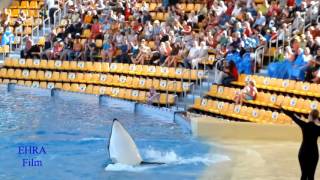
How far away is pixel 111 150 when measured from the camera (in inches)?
431

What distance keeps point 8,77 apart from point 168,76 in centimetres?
574

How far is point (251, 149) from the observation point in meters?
12.6

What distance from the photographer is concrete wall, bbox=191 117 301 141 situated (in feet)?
43.2

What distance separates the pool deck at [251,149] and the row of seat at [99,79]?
3.80 metres

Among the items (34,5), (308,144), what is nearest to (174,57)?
(34,5)

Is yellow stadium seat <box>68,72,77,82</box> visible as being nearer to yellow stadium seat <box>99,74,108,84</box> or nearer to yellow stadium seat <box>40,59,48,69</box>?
yellow stadium seat <box>99,74,108,84</box>

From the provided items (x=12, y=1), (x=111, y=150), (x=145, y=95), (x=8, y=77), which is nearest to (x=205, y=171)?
(x=111, y=150)

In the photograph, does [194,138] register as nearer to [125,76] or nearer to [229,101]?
[229,101]

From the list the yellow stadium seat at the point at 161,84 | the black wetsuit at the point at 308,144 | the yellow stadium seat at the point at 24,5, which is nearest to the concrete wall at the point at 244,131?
the yellow stadium seat at the point at 161,84

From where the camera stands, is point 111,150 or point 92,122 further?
point 92,122

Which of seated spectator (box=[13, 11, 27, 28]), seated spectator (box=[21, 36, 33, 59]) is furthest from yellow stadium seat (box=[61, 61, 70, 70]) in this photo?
seated spectator (box=[13, 11, 27, 28])

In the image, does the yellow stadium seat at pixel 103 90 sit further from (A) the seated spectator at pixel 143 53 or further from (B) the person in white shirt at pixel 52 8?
(B) the person in white shirt at pixel 52 8

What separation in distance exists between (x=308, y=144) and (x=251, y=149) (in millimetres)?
3991

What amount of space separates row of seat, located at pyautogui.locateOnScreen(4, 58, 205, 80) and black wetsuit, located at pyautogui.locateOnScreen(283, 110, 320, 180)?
8999 millimetres
